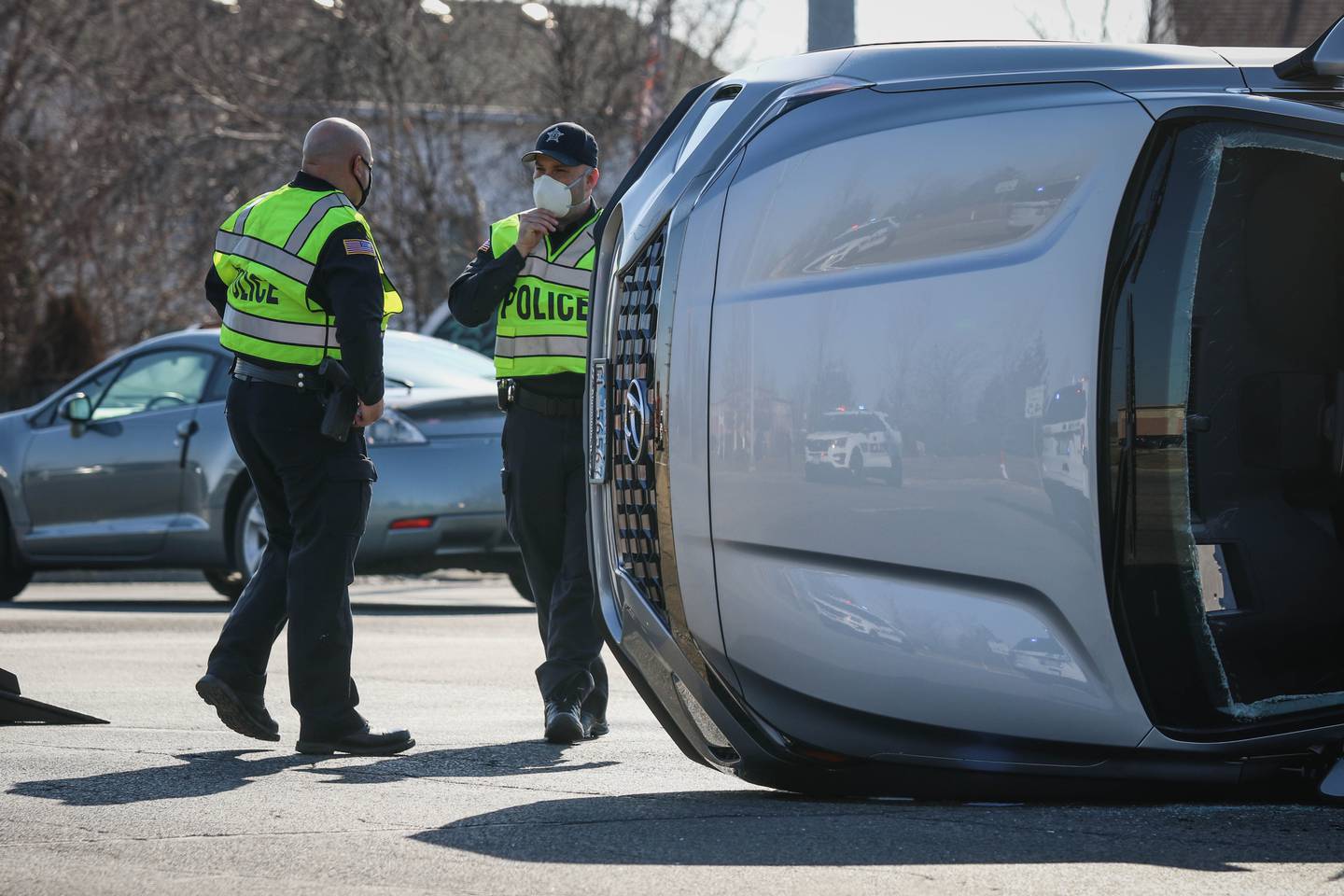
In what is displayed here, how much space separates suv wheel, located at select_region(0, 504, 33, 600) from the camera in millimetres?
11773

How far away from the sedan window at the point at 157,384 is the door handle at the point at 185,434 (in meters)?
0.13

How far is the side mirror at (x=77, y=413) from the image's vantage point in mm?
11312

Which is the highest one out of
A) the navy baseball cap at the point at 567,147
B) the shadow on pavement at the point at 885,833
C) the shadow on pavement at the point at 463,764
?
the navy baseball cap at the point at 567,147

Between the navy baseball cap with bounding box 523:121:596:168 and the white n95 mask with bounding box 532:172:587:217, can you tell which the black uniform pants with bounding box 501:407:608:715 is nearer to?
the white n95 mask with bounding box 532:172:587:217

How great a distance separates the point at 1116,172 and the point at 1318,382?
1486mm

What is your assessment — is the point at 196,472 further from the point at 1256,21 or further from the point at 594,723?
the point at 1256,21

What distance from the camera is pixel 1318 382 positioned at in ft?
17.8

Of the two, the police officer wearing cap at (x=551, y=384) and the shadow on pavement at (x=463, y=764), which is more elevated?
the police officer wearing cap at (x=551, y=384)

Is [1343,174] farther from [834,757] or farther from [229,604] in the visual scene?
[229,604]

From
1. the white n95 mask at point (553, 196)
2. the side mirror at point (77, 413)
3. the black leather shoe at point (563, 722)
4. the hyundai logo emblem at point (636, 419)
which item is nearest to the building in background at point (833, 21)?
the white n95 mask at point (553, 196)

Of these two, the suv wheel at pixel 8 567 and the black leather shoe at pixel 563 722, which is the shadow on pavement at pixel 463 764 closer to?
the black leather shoe at pixel 563 722

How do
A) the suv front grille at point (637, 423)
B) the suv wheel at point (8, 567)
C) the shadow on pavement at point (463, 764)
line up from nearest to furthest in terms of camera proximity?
1. the suv front grille at point (637, 423)
2. the shadow on pavement at point (463, 764)
3. the suv wheel at point (8, 567)

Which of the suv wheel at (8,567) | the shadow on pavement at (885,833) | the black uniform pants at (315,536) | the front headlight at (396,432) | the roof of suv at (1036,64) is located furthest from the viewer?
the suv wheel at (8,567)

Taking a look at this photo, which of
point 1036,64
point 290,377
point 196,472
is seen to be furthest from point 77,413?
point 1036,64
